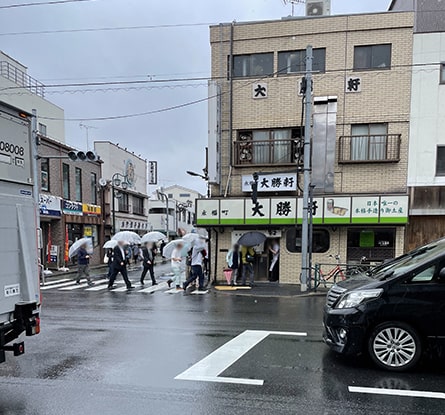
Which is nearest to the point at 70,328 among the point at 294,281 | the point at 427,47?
the point at 294,281

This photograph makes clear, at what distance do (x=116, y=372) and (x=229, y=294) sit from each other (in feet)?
22.9

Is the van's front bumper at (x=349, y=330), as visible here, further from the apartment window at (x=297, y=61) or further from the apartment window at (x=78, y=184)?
the apartment window at (x=78, y=184)

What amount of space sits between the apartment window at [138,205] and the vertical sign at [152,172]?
10.9 feet

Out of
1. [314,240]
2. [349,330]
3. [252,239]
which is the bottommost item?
[349,330]

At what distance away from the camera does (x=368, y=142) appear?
43.2ft

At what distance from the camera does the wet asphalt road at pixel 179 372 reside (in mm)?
3826

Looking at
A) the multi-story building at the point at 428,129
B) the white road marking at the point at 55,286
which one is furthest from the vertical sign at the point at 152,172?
the multi-story building at the point at 428,129

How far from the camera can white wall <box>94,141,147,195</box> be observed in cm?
3020

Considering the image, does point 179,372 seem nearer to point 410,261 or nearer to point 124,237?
point 410,261

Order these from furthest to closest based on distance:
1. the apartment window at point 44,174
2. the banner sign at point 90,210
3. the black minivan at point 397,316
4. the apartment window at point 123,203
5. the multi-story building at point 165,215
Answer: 1. the multi-story building at point 165,215
2. the apartment window at point 123,203
3. the banner sign at point 90,210
4. the apartment window at point 44,174
5. the black minivan at point 397,316

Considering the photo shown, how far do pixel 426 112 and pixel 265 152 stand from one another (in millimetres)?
6139

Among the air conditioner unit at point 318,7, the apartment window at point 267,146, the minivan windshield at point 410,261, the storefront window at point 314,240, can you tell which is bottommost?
the storefront window at point 314,240

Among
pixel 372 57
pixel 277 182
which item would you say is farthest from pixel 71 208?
pixel 372 57

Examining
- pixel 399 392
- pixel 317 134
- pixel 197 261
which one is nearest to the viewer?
pixel 399 392
